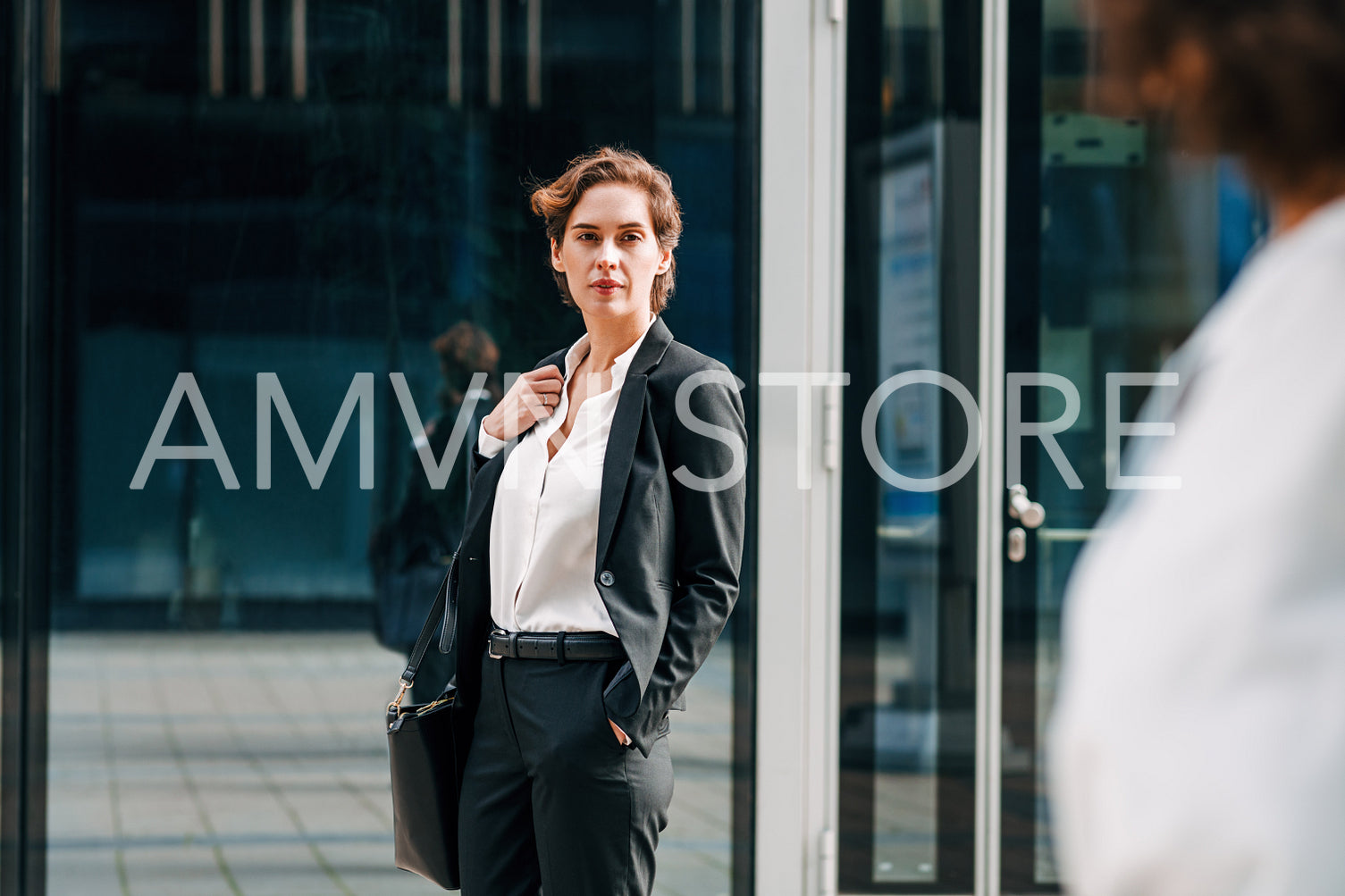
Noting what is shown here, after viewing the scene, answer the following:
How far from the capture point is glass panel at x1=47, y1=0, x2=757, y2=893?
3424mm

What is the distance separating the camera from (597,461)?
224cm

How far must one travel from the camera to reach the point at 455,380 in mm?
3516

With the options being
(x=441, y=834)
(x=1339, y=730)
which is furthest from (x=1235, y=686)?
(x=441, y=834)

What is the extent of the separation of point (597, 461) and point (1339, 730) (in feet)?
5.38

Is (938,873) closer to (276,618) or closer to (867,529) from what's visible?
(867,529)

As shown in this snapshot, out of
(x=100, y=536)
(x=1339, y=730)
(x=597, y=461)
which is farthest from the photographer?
(x=100, y=536)

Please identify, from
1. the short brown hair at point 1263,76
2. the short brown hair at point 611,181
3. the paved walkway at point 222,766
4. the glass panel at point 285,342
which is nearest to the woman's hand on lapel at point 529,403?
the short brown hair at point 611,181

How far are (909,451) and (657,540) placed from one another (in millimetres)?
1544

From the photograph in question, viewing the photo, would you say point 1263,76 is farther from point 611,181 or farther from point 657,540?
point 611,181

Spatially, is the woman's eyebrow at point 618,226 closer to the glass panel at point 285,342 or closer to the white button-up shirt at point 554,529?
the white button-up shirt at point 554,529

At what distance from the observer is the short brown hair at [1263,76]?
0.76m

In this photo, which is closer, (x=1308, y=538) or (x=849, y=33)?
(x=1308, y=538)

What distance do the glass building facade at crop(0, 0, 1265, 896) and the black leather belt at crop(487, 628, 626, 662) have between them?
1.40 m

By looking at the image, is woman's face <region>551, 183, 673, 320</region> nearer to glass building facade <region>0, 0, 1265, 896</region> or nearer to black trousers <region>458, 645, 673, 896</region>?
black trousers <region>458, 645, 673, 896</region>
